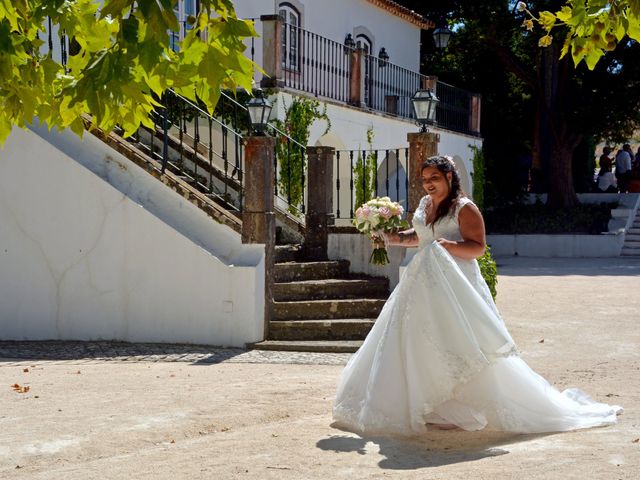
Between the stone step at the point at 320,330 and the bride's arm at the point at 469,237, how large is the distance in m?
4.10

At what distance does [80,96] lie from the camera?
167 inches

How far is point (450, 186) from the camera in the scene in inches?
255

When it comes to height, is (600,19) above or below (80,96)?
above

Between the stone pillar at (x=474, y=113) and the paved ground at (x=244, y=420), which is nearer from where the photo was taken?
the paved ground at (x=244, y=420)

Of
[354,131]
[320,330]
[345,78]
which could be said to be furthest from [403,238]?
[345,78]

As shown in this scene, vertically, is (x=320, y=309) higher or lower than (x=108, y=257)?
lower

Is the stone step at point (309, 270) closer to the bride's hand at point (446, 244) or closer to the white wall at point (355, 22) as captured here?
the bride's hand at point (446, 244)

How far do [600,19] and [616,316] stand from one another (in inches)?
303

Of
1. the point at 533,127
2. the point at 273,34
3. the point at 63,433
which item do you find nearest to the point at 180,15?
the point at 273,34

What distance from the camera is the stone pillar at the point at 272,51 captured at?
14820 mm

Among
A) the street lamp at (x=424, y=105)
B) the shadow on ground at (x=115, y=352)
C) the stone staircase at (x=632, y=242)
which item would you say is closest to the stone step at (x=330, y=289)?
the shadow on ground at (x=115, y=352)

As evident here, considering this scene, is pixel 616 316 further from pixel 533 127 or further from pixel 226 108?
pixel 533 127

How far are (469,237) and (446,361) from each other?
846mm

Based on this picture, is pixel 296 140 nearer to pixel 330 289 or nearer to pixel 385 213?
pixel 330 289
